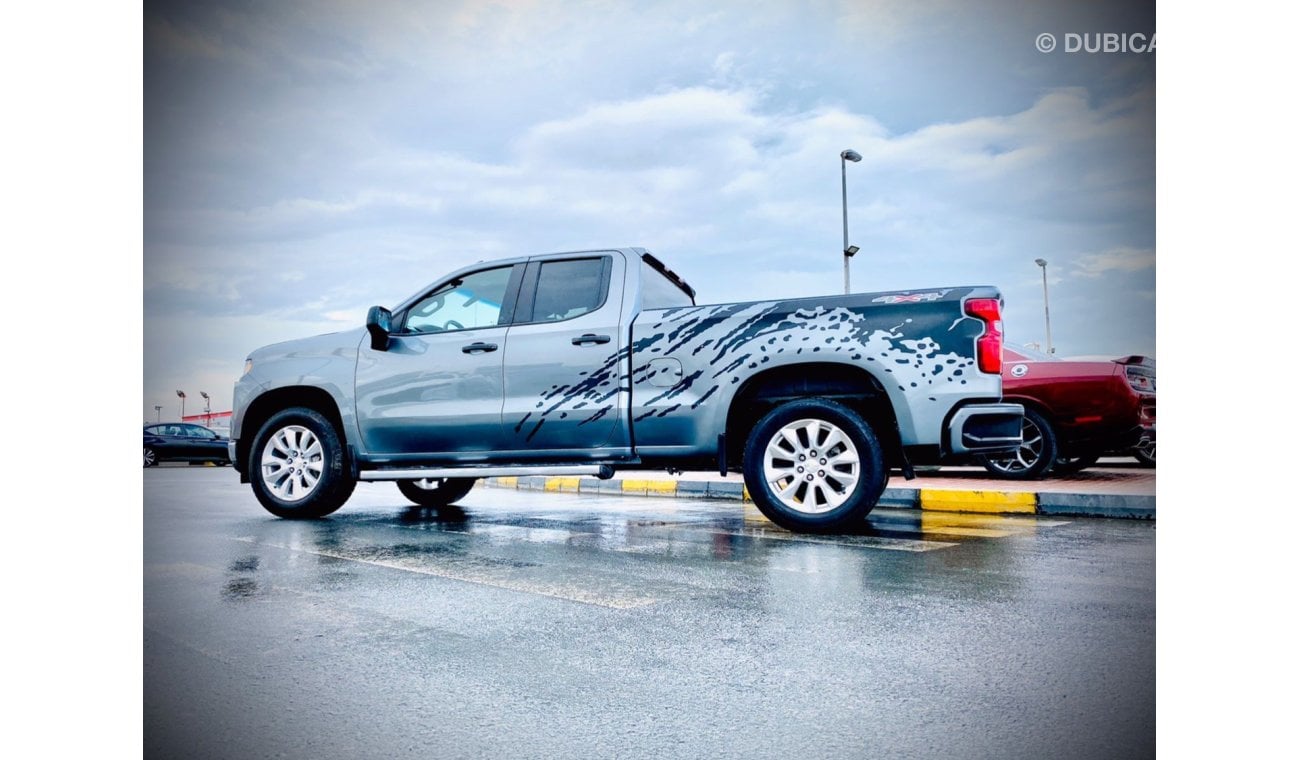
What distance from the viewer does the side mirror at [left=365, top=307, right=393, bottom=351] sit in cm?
596

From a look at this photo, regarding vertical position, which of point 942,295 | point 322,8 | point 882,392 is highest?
point 322,8

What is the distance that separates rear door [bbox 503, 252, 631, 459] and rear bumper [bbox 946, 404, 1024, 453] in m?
2.08

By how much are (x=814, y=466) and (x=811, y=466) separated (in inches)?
0.7

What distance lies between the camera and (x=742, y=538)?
5156mm

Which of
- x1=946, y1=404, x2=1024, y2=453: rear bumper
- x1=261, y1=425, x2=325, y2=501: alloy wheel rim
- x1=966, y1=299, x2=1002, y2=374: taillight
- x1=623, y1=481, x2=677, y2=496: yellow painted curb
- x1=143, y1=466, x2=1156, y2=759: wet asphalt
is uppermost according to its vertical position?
x1=966, y1=299, x2=1002, y2=374: taillight

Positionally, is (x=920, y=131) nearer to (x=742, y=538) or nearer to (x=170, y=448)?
(x=742, y=538)

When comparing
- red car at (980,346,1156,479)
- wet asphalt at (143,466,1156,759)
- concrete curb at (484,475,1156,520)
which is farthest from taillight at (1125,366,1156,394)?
wet asphalt at (143,466,1156,759)

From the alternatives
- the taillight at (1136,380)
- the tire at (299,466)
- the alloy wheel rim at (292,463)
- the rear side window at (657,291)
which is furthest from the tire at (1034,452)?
the alloy wheel rim at (292,463)

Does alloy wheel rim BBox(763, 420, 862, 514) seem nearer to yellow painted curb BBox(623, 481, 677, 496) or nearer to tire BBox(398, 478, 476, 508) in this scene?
tire BBox(398, 478, 476, 508)

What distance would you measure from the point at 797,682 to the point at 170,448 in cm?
1813

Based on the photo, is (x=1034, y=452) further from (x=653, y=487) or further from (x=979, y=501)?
(x=653, y=487)

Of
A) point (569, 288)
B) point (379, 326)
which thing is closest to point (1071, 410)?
point (569, 288)

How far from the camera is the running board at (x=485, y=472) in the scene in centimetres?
550
